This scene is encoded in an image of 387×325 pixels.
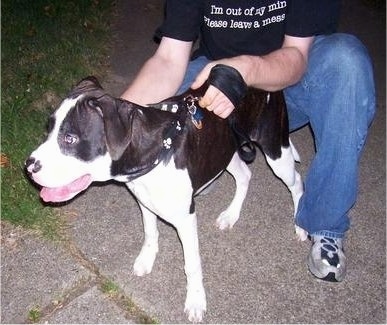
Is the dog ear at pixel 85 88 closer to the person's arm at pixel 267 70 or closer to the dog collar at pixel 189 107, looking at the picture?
the dog collar at pixel 189 107

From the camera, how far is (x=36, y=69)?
17.3 feet

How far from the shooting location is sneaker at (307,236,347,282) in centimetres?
326

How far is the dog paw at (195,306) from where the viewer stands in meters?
3.01

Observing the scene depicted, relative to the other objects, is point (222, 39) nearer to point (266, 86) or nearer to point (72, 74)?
point (266, 86)

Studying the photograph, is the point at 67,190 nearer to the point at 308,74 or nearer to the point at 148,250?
the point at 148,250

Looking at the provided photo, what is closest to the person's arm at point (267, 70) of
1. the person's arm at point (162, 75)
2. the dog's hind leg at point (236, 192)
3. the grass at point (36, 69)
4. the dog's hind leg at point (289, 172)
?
the person's arm at point (162, 75)

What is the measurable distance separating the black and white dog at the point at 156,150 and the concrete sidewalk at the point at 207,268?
0.18 m

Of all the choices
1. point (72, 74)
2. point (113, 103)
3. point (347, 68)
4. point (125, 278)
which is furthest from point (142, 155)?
point (72, 74)

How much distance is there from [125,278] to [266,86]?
151cm

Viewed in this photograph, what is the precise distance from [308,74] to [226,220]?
121 centimetres

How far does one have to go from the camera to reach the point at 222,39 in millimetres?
3303

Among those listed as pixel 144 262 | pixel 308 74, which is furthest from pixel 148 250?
pixel 308 74

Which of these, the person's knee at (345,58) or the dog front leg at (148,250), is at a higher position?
the person's knee at (345,58)

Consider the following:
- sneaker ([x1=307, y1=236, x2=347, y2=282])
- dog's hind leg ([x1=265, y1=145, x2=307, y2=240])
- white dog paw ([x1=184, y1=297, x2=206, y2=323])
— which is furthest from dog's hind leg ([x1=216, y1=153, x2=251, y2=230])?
white dog paw ([x1=184, y1=297, x2=206, y2=323])
